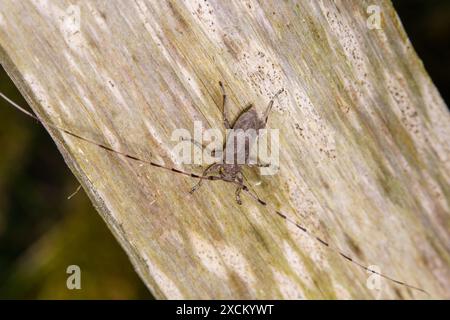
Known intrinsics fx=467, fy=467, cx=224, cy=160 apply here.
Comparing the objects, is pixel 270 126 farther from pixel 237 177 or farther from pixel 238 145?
pixel 237 177

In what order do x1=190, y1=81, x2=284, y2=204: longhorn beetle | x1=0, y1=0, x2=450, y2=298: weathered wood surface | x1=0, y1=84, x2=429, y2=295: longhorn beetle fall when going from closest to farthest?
x1=0, y1=0, x2=450, y2=298: weathered wood surface, x1=0, y1=84, x2=429, y2=295: longhorn beetle, x1=190, y1=81, x2=284, y2=204: longhorn beetle

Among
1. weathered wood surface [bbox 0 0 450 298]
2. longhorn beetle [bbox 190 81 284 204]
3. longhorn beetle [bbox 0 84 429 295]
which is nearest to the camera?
weathered wood surface [bbox 0 0 450 298]

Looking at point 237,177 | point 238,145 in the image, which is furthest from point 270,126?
point 237,177

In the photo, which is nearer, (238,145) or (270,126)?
(270,126)

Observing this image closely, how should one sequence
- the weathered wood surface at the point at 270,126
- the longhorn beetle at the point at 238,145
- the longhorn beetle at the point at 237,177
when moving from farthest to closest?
the longhorn beetle at the point at 238,145, the longhorn beetle at the point at 237,177, the weathered wood surface at the point at 270,126

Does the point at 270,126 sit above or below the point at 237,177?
above

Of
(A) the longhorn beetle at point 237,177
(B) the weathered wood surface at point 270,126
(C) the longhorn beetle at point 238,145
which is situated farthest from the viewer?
(C) the longhorn beetle at point 238,145

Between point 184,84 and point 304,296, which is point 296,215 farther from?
point 184,84

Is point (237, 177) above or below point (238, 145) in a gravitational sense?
below

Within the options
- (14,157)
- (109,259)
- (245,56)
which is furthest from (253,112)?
(14,157)
